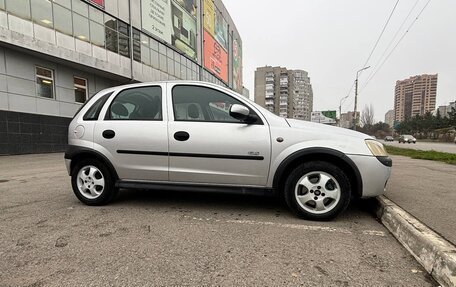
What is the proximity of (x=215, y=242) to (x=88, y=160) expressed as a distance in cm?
234

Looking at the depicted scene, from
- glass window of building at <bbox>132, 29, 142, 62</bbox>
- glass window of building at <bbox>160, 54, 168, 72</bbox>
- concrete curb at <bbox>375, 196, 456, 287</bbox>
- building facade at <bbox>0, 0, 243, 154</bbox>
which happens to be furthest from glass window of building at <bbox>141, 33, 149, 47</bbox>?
concrete curb at <bbox>375, 196, 456, 287</bbox>

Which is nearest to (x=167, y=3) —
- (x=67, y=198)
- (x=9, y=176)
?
(x=9, y=176)

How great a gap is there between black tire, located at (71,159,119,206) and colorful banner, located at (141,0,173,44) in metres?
18.9

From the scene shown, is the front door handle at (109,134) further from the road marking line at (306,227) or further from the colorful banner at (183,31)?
the colorful banner at (183,31)

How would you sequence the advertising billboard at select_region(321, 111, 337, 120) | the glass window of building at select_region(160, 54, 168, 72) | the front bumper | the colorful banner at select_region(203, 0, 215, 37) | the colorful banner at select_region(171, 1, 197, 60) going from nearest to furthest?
the front bumper, the glass window of building at select_region(160, 54, 168, 72), the colorful banner at select_region(171, 1, 197, 60), the colorful banner at select_region(203, 0, 215, 37), the advertising billboard at select_region(321, 111, 337, 120)

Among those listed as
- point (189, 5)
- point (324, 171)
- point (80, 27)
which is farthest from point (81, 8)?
point (324, 171)

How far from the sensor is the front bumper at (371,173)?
323cm

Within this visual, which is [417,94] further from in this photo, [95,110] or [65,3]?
[95,110]

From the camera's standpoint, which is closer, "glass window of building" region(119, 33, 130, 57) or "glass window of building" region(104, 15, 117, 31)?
"glass window of building" region(104, 15, 117, 31)

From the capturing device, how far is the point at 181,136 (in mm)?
3531

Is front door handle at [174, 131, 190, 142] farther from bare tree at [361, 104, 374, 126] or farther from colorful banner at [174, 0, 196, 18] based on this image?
bare tree at [361, 104, 374, 126]

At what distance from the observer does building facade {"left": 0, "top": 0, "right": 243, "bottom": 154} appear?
1227cm

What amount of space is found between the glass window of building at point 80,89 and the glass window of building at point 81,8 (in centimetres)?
363

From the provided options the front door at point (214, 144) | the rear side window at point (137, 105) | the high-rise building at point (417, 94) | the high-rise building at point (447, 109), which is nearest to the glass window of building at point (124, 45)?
the rear side window at point (137, 105)
